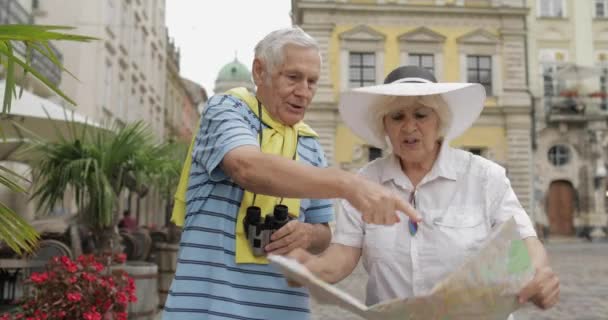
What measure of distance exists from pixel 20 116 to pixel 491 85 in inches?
906

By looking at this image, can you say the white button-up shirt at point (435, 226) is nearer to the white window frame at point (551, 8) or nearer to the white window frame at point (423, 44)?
the white window frame at point (423, 44)

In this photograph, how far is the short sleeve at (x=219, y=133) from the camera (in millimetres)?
1677

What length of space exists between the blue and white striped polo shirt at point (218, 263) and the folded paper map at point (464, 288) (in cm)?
41

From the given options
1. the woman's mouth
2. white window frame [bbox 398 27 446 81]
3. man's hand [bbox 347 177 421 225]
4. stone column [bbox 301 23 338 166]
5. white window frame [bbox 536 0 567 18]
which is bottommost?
man's hand [bbox 347 177 421 225]

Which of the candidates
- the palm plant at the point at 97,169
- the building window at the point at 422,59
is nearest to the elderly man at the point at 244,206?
the palm plant at the point at 97,169

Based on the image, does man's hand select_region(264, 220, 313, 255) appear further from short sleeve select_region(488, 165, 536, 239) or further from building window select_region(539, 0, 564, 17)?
building window select_region(539, 0, 564, 17)

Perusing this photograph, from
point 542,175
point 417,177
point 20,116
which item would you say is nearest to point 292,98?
point 417,177

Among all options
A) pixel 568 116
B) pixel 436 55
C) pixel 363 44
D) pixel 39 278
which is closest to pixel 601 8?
pixel 568 116

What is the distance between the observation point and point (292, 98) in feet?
6.32

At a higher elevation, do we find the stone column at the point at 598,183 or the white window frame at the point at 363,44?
the white window frame at the point at 363,44

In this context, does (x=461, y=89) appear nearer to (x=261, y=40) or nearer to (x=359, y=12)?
(x=261, y=40)

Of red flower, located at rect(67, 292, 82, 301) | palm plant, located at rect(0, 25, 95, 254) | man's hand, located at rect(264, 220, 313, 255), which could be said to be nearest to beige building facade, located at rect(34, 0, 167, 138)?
red flower, located at rect(67, 292, 82, 301)

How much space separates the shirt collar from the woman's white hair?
0.26ft

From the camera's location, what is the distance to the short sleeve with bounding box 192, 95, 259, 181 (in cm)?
168
